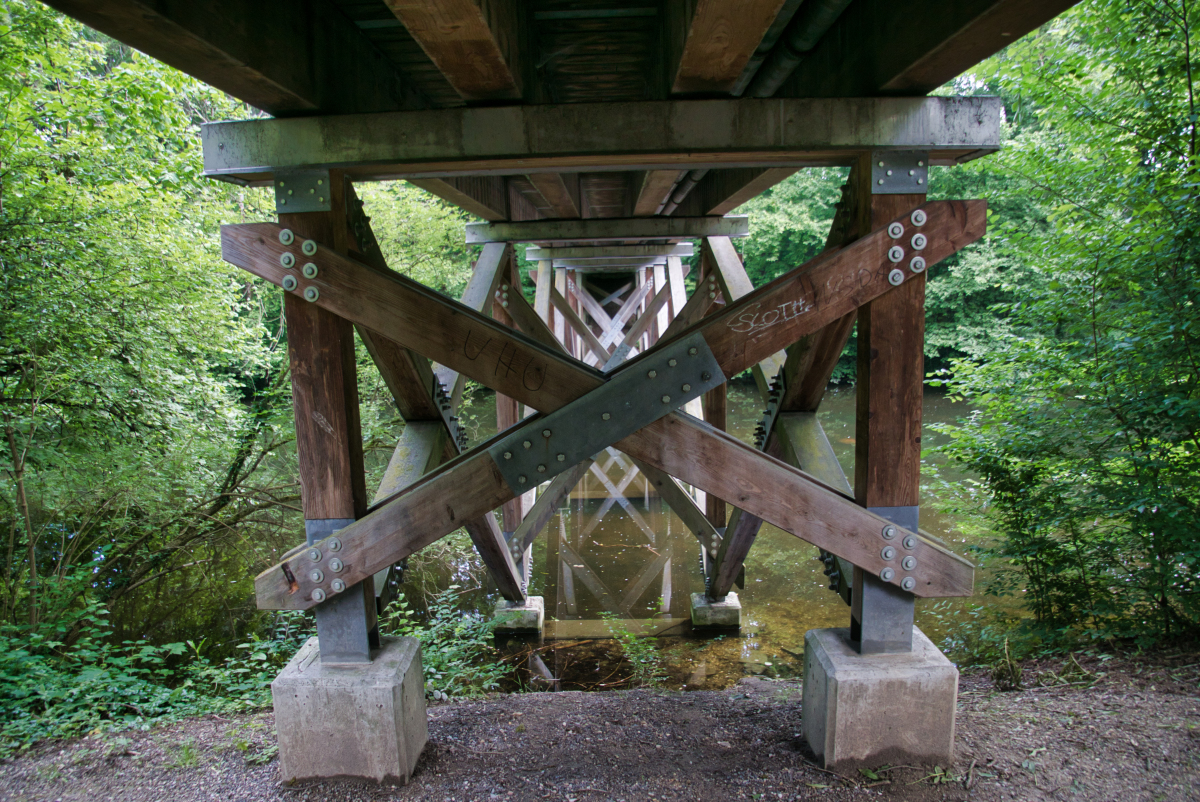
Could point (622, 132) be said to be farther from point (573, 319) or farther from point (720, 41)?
point (573, 319)

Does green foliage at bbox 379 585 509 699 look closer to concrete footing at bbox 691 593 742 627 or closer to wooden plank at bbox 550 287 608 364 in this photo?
concrete footing at bbox 691 593 742 627

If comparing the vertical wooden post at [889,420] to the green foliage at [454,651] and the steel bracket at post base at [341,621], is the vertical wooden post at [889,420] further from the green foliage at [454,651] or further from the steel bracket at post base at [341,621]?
the green foliage at [454,651]

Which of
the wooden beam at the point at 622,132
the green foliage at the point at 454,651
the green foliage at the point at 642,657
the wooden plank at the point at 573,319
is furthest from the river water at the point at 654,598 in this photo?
the wooden beam at the point at 622,132

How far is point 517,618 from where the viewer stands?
18.7 ft

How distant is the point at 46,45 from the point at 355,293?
5112 millimetres

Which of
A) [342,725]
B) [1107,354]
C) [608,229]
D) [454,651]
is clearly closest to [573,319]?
[608,229]

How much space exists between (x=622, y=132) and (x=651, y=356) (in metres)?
0.77

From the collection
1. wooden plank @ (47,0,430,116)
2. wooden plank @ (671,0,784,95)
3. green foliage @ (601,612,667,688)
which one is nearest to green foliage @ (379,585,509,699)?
green foliage @ (601,612,667,688)

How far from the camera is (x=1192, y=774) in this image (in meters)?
2.29

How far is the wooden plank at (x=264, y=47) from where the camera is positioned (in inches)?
65.4

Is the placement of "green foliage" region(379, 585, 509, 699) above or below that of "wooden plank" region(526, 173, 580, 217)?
below

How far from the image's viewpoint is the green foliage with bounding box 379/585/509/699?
419 centimetres

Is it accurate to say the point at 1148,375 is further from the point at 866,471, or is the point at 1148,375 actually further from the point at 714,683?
the point at 714,683

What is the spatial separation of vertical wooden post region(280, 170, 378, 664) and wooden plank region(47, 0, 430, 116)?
0.29m
